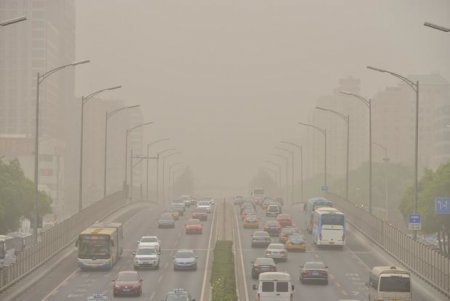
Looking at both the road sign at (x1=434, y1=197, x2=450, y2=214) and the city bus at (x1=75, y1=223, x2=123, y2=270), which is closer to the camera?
the road sign at (x1=434, y1=197, x2=450, y2=214)

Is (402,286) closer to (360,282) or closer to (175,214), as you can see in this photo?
(360,282)

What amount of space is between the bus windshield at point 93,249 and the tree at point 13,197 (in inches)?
1148

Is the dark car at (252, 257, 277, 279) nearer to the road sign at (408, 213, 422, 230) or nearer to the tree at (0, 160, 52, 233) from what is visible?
the road sign at (408, 213, 422, 230)

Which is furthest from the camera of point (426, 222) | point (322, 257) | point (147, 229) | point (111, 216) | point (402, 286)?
point (111, 216)

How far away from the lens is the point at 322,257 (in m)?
77.1

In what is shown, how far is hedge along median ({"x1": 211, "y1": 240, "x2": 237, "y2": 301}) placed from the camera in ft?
144

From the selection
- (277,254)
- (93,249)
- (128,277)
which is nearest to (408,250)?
(277,254)

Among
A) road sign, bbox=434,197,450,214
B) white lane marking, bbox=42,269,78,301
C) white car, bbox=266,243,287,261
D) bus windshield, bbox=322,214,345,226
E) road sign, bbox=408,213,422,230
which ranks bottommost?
white lane marking, bbox=42,269,78,301

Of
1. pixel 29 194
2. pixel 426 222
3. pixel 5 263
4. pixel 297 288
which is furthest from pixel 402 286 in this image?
pixel 29 194

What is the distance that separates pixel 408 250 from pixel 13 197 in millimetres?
47287

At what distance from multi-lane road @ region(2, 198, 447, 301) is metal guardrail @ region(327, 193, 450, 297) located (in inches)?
28.5

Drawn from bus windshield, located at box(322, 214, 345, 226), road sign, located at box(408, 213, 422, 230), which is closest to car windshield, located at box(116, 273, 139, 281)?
road sign, located at box(408, 213, 422, 230)

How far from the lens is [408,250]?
68438 mm

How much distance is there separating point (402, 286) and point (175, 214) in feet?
224
